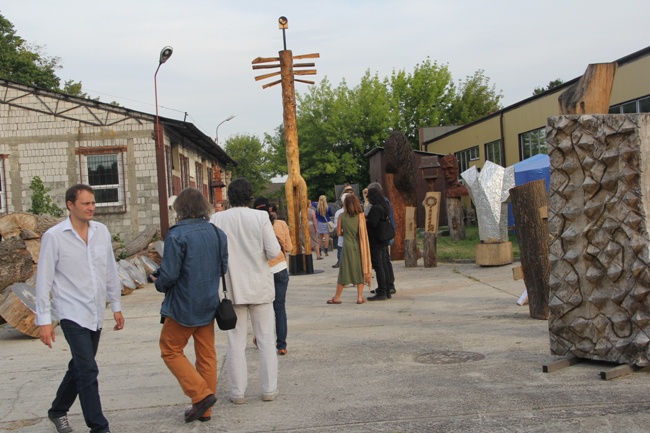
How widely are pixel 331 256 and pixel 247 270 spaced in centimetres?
1777

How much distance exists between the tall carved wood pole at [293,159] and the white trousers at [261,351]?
1104 cm

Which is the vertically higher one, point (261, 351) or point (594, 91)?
point (594, 91)

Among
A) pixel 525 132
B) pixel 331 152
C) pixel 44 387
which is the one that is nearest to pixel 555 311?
pixel 44 387

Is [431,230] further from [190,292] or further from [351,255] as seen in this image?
[190,292]

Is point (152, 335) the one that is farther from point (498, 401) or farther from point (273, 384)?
point (498, 401)

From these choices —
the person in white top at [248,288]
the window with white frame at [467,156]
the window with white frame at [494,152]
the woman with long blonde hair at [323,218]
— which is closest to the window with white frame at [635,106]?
Answer: the woman with long blonde hair at [323,218]

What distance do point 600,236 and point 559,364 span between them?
3.67 ft

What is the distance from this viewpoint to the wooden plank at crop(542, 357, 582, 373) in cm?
628

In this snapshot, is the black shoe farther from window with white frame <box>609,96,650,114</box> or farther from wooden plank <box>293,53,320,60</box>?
window with white frame <box>609,96,650,114</box>

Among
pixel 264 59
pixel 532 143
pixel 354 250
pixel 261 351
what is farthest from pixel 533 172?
pixel 261 351

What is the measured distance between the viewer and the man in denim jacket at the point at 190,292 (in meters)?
5.42

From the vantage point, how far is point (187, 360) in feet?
18.2

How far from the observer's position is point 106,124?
25.2 meters

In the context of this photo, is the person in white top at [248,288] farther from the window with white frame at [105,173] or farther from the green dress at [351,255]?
the window with white frame at [105,173]
